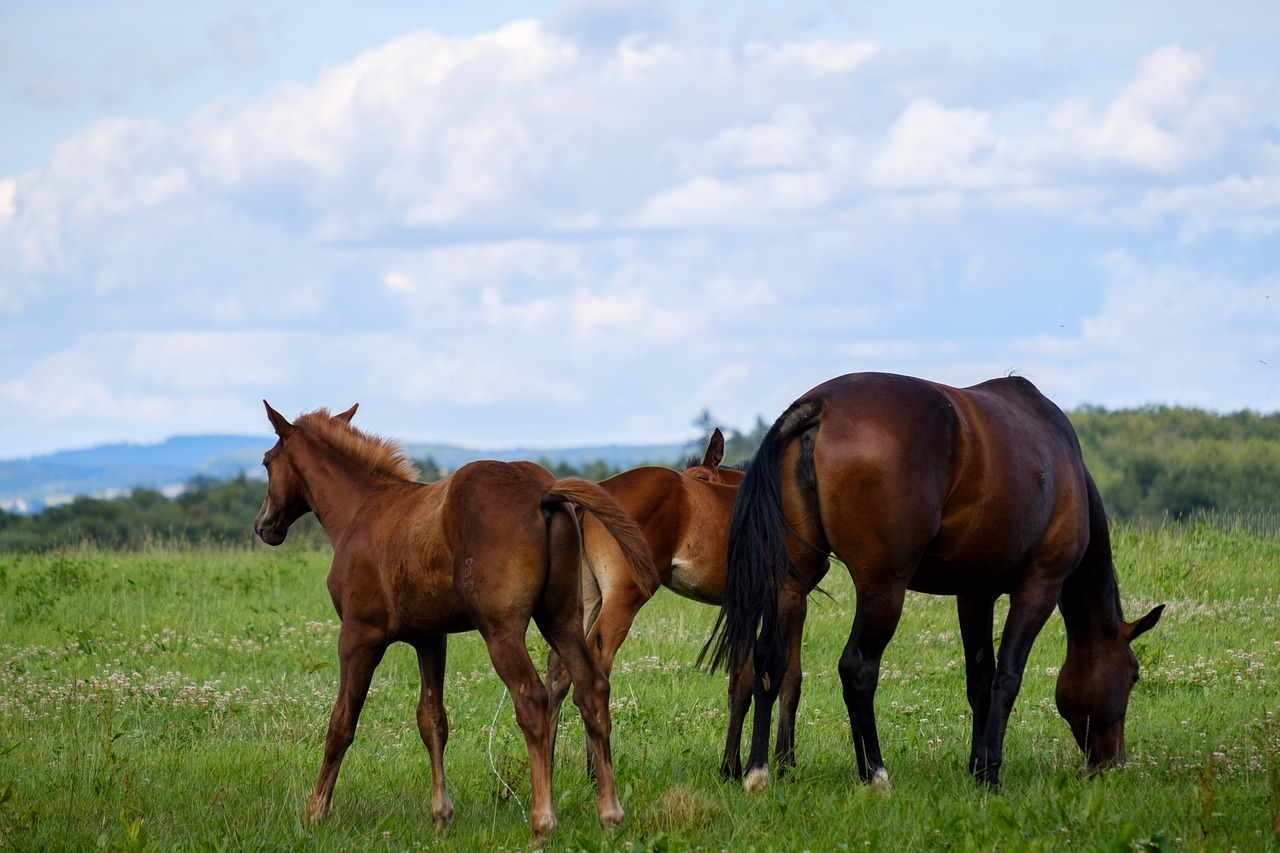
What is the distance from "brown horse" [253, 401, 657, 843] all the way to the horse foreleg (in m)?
2.07

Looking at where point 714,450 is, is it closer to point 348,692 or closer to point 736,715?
point 736,715

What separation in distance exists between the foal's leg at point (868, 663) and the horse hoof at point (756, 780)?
49 cm

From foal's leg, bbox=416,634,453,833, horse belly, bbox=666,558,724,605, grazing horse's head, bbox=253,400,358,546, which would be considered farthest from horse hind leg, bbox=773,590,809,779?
grazing horse's head, bbox=253,400,358,546

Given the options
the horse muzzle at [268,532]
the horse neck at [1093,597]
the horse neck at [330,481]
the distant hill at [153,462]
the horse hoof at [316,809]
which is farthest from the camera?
the distant hill at [153,462]

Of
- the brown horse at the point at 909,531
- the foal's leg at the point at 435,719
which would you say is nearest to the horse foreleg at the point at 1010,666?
the brown horse at the point at 909,531

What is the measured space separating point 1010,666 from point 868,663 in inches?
33.4

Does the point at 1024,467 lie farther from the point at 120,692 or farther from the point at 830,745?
the point at 120,692

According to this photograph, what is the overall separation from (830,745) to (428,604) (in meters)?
3.00

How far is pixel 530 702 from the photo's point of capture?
5477 millimetres

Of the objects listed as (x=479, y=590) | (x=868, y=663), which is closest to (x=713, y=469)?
(x=868, y=663)

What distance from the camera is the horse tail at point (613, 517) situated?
18.1ft

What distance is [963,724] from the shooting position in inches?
326

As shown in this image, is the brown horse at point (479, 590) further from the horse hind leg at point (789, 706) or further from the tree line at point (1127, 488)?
the tree line at point (1127, 488)

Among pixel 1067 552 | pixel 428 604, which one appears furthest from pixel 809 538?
pixel 428 604
